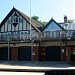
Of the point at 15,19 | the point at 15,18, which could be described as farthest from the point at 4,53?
the point at 15,18

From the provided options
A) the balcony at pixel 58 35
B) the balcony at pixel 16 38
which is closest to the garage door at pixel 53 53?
the balcony at pixel 58 35

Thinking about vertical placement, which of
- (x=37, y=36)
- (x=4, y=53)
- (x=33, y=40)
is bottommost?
(x=4, y=53)

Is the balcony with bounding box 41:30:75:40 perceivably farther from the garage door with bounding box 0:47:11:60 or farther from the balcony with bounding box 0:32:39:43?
the garage door with bounding box 0:47:11:60

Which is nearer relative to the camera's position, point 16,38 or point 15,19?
point 16,38

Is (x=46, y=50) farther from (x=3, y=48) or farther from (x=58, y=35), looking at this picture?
(x=3, y=48)

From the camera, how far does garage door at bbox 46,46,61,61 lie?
41013 mm

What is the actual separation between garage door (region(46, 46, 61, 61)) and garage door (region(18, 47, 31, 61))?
320 cm

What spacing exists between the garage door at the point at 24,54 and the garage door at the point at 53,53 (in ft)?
10.5

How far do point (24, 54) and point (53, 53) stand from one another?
197 inches

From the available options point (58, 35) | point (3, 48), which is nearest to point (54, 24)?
point (58, 35)

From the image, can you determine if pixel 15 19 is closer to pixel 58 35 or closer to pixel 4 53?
Answer: pixel 4 53

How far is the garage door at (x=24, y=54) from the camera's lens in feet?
139

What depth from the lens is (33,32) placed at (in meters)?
43.2

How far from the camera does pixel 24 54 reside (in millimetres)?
42750
